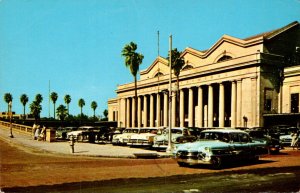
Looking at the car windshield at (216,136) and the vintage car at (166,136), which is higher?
the car windshield at (216,136)

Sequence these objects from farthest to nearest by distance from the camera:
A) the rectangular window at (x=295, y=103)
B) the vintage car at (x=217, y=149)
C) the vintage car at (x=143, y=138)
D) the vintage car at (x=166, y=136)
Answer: the rectangular window at (x=295, y=103)
the vintage car at (x=143, y=138)
the vintage car at (x=166, y=136)
the vintage car at (x=217, y=149)

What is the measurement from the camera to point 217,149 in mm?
15555

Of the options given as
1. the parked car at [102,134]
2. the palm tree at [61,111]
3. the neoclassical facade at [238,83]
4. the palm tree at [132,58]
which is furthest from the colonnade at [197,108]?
the palm tree at [61,111]

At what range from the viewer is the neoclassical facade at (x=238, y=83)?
50125 mm

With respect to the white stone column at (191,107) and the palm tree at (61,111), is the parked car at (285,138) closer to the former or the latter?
the white stone column at (191,107)

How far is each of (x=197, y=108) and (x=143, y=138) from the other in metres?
36.3

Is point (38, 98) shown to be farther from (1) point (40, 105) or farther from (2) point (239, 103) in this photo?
(2) point (239, 103)

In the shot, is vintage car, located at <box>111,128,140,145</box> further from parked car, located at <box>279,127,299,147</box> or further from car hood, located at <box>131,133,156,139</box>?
parked car, located at <box>279,127,299,147</box>

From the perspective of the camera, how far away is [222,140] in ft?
53.6

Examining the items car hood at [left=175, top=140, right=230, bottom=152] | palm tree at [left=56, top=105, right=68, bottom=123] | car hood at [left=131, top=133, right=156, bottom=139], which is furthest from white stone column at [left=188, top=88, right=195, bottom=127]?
palm tree at [left=56, top=105, right=68, bottom=123]

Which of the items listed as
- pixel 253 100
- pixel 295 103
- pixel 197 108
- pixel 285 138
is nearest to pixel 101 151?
pixel 285 138

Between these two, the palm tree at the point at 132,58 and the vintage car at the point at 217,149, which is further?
the palm tree at the point at 132,58

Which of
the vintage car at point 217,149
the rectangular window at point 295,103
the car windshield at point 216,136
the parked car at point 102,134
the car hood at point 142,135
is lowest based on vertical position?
the parked car at point 102,134

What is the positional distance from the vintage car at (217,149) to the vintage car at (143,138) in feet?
36.8
